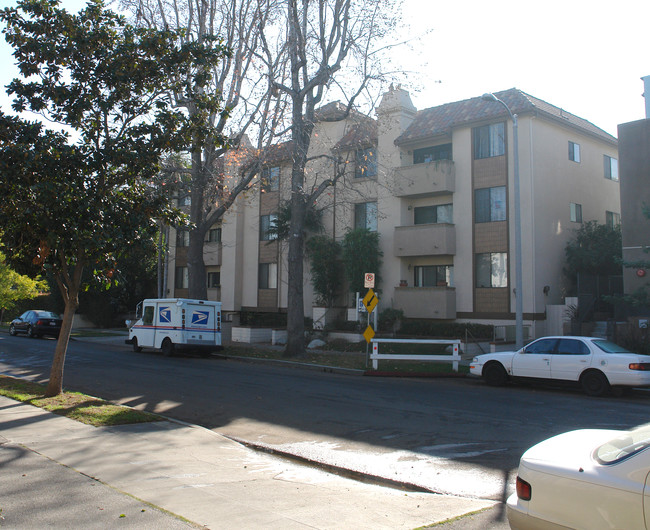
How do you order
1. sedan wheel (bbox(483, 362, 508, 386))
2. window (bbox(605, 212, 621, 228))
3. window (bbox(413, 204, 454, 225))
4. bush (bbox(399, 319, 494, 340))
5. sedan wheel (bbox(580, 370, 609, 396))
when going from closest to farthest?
sedan wheel (bbox(580, 370, 609, 396)) → sedan wheel (bbox(483, 362, 508, 386)) → bush (bbox(399, 319, 494, 340)) → window (bbox(413, 204, 454, 225)) → window (bbox(605, 212, 621, 228))

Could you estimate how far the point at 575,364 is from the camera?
14.3m

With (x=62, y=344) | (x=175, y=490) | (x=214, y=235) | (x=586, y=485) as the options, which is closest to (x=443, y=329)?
(x=62, y=344)

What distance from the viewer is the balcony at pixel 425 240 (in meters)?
26.9

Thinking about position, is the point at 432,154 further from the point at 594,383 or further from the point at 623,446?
the point at 623,446

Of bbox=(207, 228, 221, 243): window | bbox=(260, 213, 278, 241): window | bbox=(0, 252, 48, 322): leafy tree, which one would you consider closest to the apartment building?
bbox=(260, 213, 278, 241): window

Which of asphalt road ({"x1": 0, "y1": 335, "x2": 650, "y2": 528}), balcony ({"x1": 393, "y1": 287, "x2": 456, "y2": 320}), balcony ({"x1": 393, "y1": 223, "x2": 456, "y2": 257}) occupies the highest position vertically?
balcony ({"x1": 393, "y1": 223, "x2": 456, "y2": 257})

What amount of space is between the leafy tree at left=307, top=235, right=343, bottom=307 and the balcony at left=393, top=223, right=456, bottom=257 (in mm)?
3483

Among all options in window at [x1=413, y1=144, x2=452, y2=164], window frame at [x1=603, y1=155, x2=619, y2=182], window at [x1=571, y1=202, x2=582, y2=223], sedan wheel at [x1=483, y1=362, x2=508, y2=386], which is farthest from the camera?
window frame at [x1=603, y1=155, x2=619, y2=182]

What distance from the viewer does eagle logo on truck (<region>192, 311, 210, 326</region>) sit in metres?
23.5

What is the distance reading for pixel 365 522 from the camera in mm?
5414

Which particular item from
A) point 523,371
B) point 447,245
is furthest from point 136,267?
point 523,371

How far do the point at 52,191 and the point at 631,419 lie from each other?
11042 millimetres

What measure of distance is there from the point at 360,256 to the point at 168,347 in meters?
10.1

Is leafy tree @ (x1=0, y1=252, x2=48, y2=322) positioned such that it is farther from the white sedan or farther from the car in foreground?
the car in foreground
